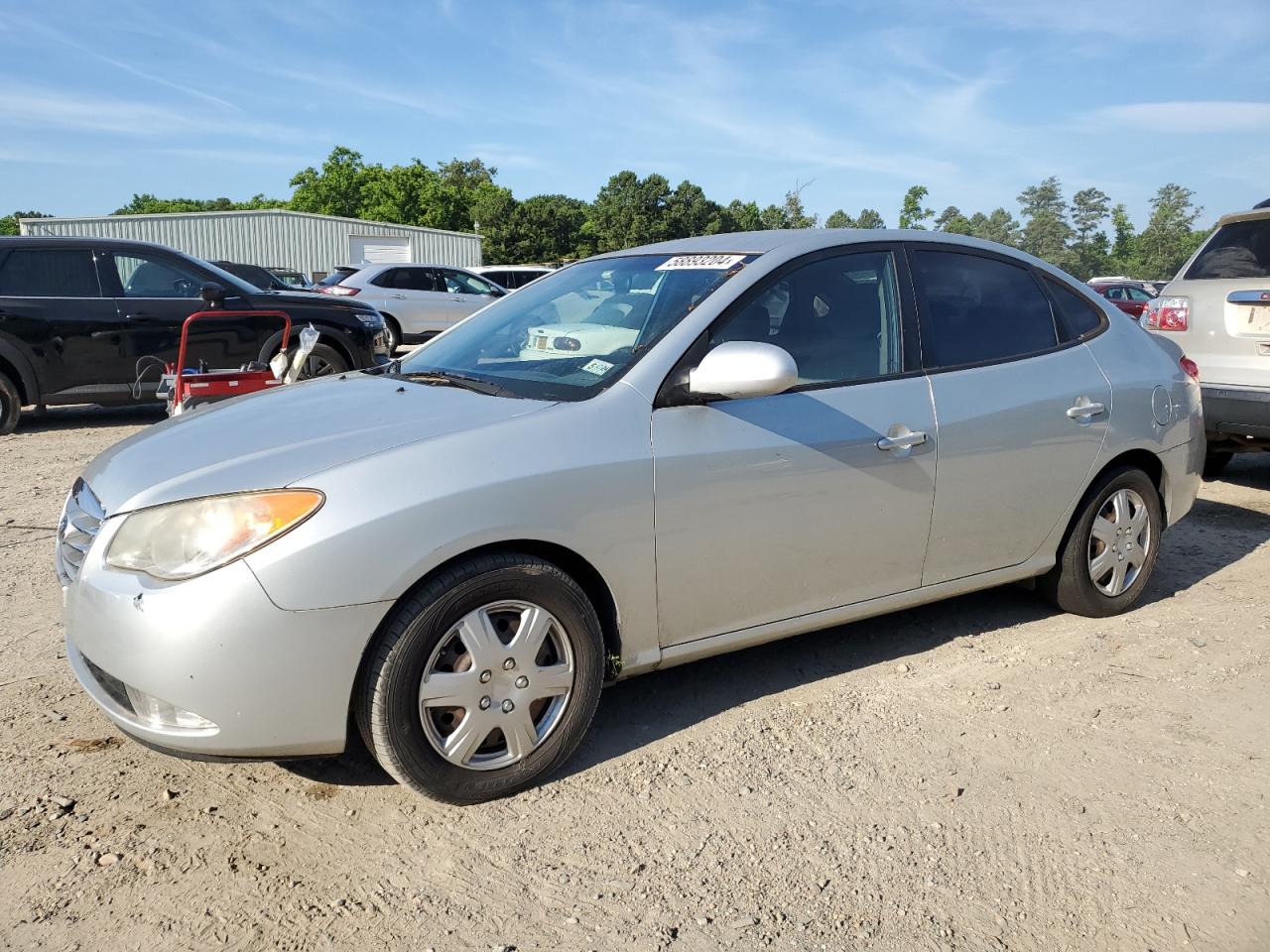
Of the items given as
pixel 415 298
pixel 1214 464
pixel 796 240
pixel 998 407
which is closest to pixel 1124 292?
pixel 415 298

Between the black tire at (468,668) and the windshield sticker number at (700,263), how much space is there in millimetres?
1319

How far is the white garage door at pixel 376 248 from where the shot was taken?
143 ft

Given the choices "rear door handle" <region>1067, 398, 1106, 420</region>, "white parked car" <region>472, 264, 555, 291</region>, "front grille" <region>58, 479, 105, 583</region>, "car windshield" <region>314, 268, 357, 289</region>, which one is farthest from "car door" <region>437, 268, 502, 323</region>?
"front grille" <region>58, 479, 105, 583</region>

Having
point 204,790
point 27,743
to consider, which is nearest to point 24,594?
point 27,743

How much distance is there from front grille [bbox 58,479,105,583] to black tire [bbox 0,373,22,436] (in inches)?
259

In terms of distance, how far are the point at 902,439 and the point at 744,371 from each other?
2.75 ft

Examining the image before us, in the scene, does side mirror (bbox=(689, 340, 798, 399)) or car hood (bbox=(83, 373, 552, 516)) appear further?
side mirror (bbox=(689, 340, 798, 399))

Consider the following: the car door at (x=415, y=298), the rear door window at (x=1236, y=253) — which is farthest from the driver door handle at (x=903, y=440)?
the car door at (x=415, y=298)

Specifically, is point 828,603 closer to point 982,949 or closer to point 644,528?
point 644,528

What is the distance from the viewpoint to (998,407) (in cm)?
404

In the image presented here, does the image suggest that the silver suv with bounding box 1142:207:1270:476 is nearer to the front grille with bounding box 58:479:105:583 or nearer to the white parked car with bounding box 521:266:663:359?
the white parked car with bounding box 521:266:663:359

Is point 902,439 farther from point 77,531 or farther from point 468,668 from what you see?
point 77,531

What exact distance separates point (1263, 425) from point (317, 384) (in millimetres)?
5483

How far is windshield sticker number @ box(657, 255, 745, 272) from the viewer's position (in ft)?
12.2
